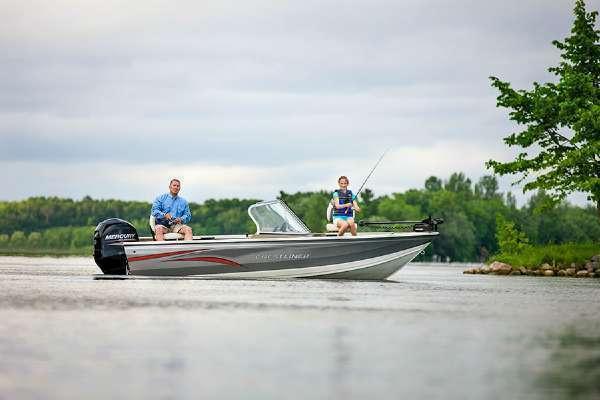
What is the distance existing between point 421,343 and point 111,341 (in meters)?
3.30

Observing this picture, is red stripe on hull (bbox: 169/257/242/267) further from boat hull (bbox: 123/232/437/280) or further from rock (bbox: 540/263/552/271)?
rock (bbox: 540/263/552/271)

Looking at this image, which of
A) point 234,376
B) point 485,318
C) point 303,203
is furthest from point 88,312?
point 303,203

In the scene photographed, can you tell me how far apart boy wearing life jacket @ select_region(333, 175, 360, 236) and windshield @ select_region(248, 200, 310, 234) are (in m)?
1.08

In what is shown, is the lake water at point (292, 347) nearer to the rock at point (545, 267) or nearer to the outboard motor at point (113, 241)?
the outboard motor at point (113, 241)

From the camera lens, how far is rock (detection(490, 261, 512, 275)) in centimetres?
4547

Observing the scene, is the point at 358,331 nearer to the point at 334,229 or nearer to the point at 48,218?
the point at 334,229

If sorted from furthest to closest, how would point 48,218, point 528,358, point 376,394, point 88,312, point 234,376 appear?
1. point 48,218
2. point 88,312
3. point 528,358
4. point 234,376
5. point 376,394

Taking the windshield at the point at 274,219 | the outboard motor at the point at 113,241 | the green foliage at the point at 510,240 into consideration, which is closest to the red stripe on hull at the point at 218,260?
the windshield at the point at 274,219

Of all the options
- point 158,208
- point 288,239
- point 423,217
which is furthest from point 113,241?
point 423,217

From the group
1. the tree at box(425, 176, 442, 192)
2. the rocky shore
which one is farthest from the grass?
the tree at box(425, 176, 442, 192)

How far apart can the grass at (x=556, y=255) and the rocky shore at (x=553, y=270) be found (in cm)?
23

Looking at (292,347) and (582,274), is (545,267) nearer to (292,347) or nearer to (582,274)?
(582,274)

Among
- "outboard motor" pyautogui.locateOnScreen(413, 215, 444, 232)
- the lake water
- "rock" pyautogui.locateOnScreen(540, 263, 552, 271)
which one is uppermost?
"outboard motor" pyautogui.locateOnScreen(413, 215, 444, 232)

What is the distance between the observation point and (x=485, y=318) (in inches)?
642
